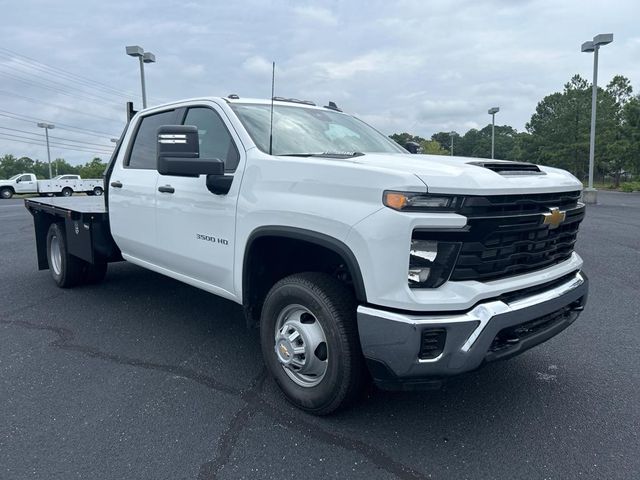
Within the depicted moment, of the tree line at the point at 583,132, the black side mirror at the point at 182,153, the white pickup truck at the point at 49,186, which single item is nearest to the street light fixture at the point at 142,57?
the white pickup truck at the point at 49,186

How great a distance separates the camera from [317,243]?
9.15 feet

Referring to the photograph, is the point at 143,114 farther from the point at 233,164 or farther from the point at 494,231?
the point at 494,231

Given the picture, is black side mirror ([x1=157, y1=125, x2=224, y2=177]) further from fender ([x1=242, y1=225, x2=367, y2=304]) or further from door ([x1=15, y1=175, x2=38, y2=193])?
door ([x1=15, y1=175, x2=38, y2=193])

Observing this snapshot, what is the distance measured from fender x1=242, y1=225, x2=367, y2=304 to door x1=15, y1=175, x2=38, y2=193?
37898 mm

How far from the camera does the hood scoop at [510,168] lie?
2826 mm

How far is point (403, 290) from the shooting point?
2.45 meters

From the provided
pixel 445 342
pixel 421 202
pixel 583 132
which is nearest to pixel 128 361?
pixel 445 342

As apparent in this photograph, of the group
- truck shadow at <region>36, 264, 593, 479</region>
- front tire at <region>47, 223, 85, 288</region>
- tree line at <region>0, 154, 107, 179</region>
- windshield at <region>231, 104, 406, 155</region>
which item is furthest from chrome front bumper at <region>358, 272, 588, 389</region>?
tree line at <region>0, 154, 107, 179</region>

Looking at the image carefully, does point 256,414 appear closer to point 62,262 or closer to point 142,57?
point 62,262

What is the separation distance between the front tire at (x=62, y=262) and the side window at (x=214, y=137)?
8.83 feet

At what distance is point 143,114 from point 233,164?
6.50 ft

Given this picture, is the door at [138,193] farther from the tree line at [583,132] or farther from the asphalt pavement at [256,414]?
the tree line at [583,132]

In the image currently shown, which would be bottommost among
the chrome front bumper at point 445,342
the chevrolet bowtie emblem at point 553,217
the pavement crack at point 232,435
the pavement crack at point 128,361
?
the pavement crack at point 232,435

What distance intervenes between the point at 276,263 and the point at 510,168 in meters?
1.60
